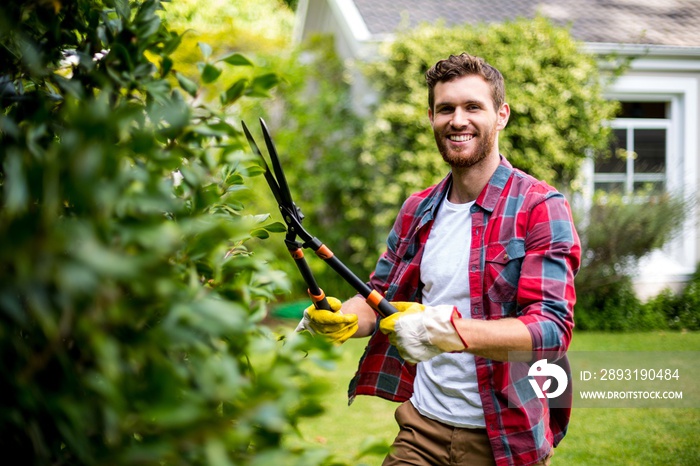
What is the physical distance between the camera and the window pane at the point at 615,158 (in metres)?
9.56

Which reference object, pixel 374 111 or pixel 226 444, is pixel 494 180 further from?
pixel 374 111

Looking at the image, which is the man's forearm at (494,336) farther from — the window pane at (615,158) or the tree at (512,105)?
the window pane at (615,158)

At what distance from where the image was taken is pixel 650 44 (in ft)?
31.3

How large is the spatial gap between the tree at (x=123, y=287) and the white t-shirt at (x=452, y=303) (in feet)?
4.64

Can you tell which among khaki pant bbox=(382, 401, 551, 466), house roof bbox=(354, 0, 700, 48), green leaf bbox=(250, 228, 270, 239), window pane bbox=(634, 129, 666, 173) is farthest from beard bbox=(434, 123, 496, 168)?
window pane bbox=(634, 129, 666, 173)

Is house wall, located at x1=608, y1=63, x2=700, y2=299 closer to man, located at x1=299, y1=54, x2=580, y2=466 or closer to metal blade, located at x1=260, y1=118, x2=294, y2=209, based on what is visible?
man, located at x1=299, y1=54, x2=580, y2=466

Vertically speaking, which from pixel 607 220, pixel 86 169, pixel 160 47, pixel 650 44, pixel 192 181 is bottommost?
pixel 607 220

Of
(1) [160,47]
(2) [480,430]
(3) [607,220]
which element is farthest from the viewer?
(3) [607,220]

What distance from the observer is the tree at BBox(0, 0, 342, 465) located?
95 cm

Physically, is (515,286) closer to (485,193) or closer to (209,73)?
(485,193)

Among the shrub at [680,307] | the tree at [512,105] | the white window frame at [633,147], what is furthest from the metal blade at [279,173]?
the white window frame at [633,147]

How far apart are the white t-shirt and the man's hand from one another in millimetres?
384

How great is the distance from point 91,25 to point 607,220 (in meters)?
7.79

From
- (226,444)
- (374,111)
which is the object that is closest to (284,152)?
(374,111)
